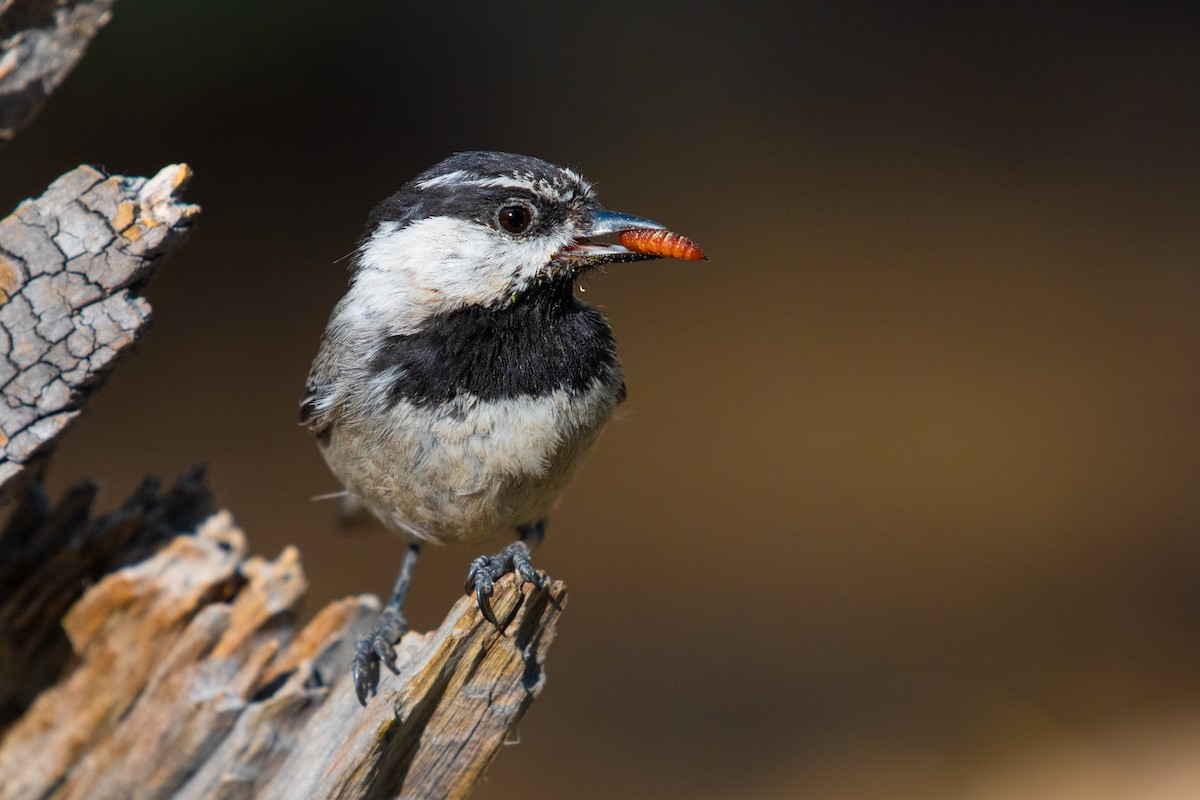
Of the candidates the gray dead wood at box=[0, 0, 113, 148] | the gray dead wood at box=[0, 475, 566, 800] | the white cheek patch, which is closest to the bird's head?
the white cheek patch

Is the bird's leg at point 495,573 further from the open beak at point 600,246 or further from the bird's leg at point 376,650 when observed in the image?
the open beak at point 600,246

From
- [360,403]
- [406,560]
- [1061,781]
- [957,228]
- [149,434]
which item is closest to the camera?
[360,403]

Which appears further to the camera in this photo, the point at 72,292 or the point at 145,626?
the point at 145,626

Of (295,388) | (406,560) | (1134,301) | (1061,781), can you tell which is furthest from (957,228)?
(406,560)

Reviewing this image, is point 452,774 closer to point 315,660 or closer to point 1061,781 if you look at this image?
point 315,660

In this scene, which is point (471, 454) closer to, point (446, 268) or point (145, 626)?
point (446, 268)

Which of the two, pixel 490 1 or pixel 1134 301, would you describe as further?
pixel 490 1

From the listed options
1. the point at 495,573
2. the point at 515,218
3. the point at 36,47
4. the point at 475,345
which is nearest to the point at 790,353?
the point at 515,218
